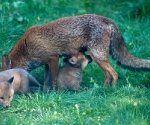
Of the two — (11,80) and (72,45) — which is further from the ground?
(72,45)

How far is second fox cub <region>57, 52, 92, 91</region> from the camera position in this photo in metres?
8.43

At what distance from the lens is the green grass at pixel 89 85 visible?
21.5 ft

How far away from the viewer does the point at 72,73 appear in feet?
28.0

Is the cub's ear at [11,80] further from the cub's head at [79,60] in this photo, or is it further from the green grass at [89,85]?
the cub's head at [79,60]

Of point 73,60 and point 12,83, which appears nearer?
point 12,83

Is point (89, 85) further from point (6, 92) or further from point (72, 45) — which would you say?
point (6, 92)

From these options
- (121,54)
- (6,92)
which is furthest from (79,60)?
(6,92)

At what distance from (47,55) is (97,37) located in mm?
1071

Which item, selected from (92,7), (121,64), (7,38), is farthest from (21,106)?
(92,7)

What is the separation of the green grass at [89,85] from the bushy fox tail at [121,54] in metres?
0.30

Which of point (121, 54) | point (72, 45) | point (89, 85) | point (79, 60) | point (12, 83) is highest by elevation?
point (72, 45)

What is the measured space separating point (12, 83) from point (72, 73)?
139cm

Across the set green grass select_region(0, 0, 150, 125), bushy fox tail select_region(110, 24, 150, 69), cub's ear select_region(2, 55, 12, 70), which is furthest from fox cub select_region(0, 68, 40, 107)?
bushy fox tail select_region(110, 24, 150, 69)

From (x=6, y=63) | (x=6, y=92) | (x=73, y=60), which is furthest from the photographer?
(x=6, y=63)
